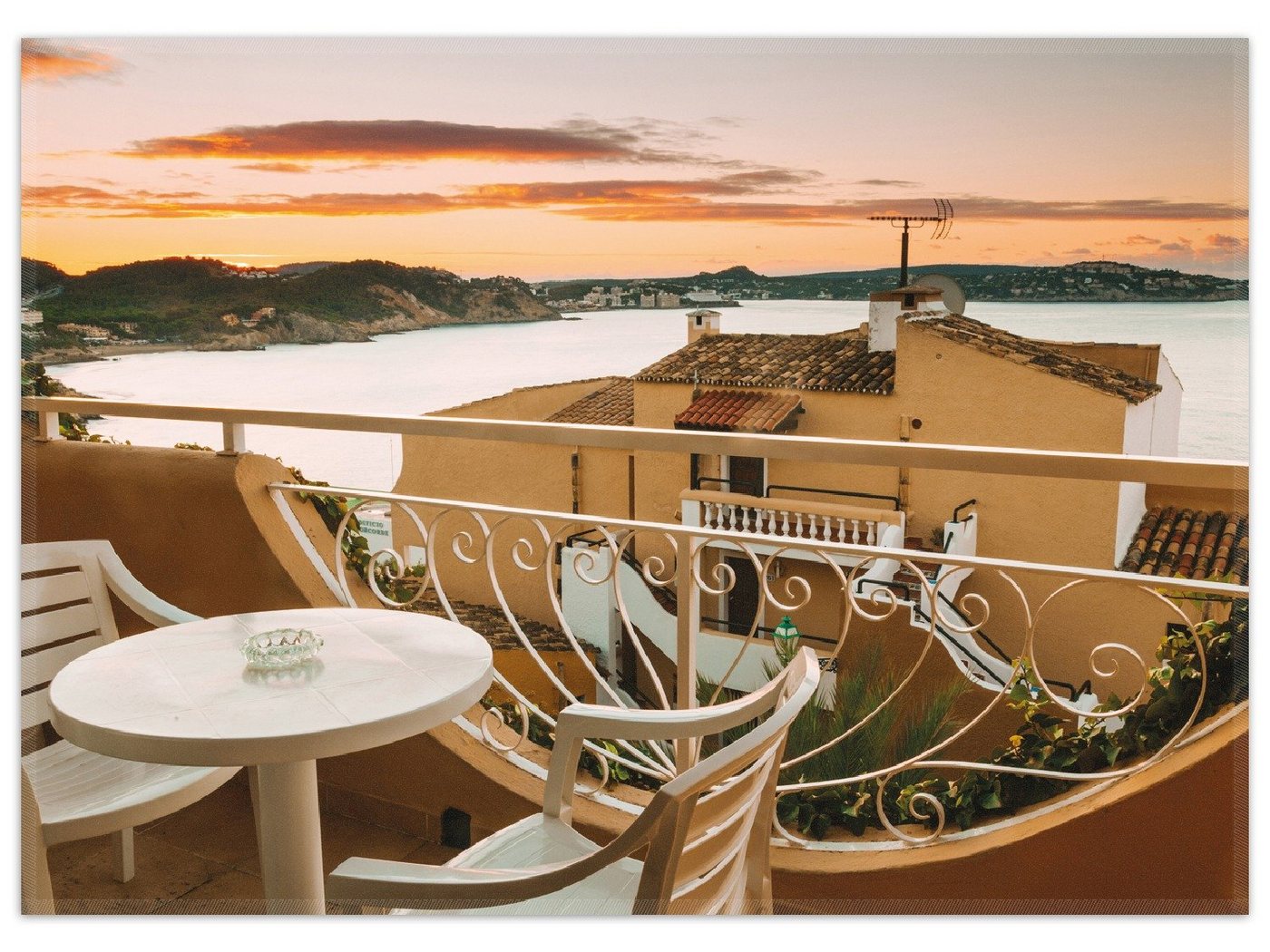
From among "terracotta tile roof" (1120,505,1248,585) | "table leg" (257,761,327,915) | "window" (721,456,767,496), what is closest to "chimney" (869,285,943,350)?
"window" (721,456,767,496)

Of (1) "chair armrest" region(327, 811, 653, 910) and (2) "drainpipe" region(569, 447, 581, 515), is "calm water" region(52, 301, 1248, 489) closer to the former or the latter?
(2) "drainpipe" region(569, 447, 581, 515)

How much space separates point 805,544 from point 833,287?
11.9 m

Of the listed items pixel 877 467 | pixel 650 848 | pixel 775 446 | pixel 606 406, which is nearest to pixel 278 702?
pixel 650 848

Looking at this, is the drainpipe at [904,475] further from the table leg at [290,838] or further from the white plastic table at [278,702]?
the table leg at [290,838]

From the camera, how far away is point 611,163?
41.9 ft

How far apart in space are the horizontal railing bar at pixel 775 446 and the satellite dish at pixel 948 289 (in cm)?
956

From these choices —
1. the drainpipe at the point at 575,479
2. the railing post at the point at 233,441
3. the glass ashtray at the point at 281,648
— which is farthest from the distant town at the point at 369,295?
the glass ashtray at the point at 281,648

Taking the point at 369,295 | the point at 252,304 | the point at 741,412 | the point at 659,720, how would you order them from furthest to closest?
the point at 741,412 < the point at 369,295 < the point at 252,304 < the point at 659,720

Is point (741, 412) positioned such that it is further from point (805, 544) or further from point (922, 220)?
point (805, 544)

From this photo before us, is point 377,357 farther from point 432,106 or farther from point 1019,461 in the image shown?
point 1019,461

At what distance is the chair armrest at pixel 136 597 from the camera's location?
1.94 metres

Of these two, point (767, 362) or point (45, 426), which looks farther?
point (767, 362)

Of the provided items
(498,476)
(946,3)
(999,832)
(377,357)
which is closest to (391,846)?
(999,832)

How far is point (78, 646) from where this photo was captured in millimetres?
2078
